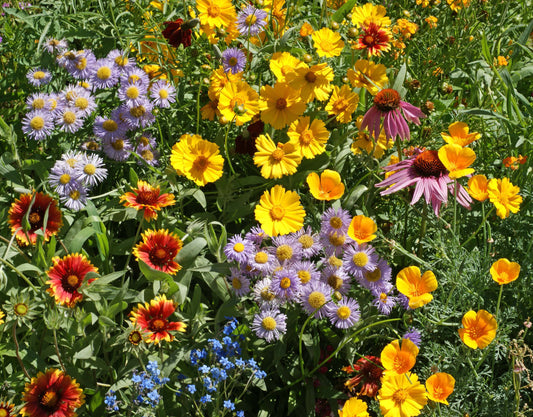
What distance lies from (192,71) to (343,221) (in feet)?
3.36

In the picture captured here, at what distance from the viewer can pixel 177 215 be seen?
2266 millimetres

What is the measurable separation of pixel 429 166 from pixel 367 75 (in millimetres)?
521

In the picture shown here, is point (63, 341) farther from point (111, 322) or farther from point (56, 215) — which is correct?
point (56, 215)

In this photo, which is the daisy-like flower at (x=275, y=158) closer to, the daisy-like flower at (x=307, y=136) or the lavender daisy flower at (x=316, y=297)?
the daisy-like flower at (x=307, y=136)

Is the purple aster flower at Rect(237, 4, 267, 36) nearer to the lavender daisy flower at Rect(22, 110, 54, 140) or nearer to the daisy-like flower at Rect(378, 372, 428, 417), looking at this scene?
the lavender daisy flower at Rect(22, 110, 54, 140)

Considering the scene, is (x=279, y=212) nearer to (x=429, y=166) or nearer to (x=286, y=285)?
(x=286, y=285)

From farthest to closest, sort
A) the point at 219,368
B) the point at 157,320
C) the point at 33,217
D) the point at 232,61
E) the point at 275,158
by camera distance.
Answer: the point at 232,61 → the point at 275,158 → the point at 33,217 → the point at 219,368 → the point at 157,320

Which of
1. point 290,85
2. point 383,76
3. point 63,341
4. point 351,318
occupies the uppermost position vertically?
point 383,76

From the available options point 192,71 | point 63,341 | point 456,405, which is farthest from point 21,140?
point 456,405

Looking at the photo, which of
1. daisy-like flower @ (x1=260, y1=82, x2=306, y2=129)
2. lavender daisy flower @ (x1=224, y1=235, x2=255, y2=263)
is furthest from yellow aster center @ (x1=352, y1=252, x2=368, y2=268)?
daisy-like flower @ (x1=260, y1=82, x2=306, y2=129)

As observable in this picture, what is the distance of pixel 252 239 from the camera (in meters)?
2.00

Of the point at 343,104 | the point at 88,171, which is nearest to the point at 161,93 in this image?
the point at 88,171

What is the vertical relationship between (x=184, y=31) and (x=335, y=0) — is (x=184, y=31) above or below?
below

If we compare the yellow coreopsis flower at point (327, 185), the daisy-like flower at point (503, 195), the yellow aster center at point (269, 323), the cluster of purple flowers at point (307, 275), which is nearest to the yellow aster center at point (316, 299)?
the cluster of purple flowers at point (307, 275)
